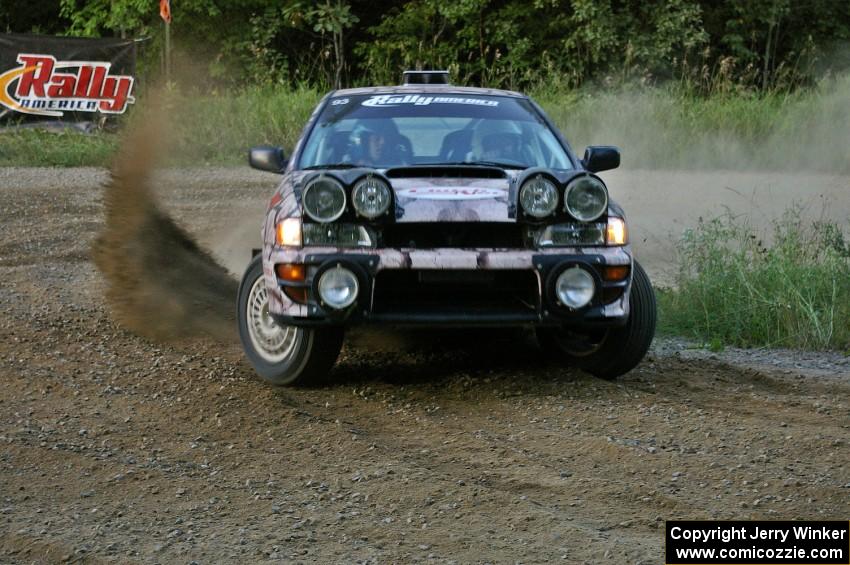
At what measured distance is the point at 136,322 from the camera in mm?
8898

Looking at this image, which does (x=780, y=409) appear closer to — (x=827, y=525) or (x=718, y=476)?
(x=718, y=476)

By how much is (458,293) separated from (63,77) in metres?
17.9

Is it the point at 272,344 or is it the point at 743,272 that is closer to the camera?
the point at 272,344

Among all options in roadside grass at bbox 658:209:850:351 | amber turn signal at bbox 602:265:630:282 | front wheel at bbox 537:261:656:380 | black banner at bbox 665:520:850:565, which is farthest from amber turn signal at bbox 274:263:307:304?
roadside grass at bbox 658:209:850:351

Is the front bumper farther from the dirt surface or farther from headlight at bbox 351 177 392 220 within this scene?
the dirt surface

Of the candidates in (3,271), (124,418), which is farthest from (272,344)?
(3,271)

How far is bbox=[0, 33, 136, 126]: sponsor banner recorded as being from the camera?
23031 millimetres

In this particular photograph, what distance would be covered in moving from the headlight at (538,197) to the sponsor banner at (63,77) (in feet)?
58.9

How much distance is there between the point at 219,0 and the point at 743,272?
23.0 metres

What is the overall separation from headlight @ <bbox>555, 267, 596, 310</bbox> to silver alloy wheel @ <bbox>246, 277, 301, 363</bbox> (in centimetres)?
136

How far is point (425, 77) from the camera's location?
8969 mm

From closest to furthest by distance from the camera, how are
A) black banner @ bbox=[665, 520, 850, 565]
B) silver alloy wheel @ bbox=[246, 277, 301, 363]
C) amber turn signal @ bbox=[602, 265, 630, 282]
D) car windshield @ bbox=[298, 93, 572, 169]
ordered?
black banner @ bbox=[665, 520, 850, 565]
amber turn signal @ bbox=[602, 265, 630, 282]
silver alloy wheel @ bbox=[246, 277, 301, 363]
car windshield @ bbox=[298, 93, 572, 169]

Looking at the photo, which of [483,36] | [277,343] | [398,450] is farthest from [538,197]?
[483,36]

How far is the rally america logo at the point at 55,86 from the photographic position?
2302cm
